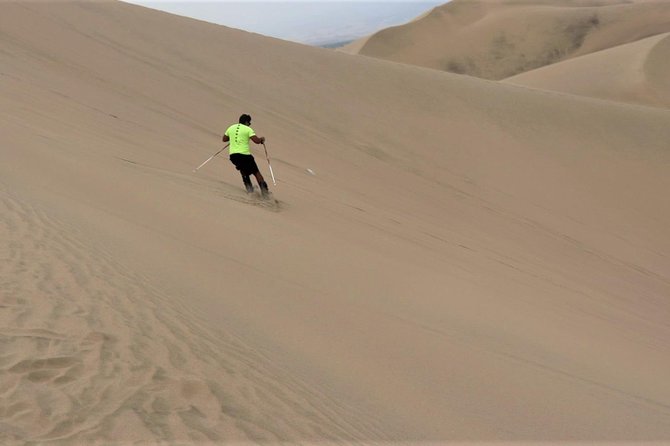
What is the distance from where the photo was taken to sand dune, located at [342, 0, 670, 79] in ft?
155

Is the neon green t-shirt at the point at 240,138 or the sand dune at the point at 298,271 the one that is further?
the neon green t-shirt at the point at 240,138

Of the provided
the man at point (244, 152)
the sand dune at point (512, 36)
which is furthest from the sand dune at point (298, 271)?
the sand dune at point (512, 36)

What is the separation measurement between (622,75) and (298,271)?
28.0m

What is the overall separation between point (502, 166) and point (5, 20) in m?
12.0

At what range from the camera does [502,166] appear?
15.2 meters

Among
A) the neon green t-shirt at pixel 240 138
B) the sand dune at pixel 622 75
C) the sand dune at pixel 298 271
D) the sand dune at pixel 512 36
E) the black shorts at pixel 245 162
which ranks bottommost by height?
the sand dune at pixel 298 271

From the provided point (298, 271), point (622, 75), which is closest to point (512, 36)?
point (622, 75)

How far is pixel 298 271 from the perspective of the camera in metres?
5.84

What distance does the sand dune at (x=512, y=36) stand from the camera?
155ft

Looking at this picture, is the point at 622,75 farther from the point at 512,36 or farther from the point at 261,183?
the point at 261,183

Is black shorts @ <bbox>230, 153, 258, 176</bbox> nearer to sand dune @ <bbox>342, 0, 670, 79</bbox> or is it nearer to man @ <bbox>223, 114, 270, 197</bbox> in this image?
man @ <bbox>223, 114, 270, 197</bbox>

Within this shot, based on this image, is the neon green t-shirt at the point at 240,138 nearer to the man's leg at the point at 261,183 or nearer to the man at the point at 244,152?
the man at the point at 244,152

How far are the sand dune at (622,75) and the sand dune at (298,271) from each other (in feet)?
42.3

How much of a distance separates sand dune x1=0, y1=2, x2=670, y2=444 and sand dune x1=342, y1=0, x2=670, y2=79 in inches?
1339
